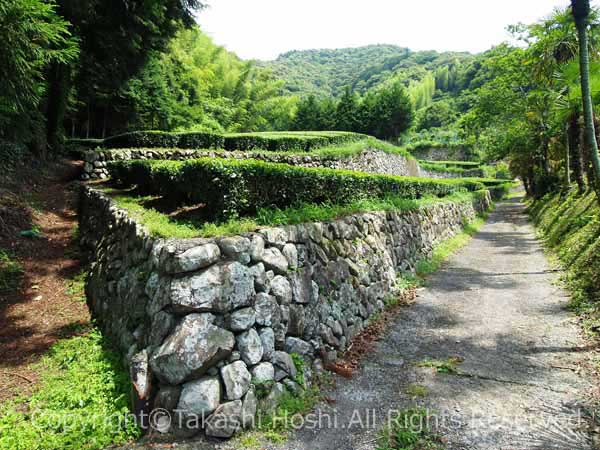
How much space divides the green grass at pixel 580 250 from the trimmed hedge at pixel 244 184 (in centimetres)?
436

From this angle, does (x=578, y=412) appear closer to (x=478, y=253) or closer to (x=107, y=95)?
(x=478, y=253)

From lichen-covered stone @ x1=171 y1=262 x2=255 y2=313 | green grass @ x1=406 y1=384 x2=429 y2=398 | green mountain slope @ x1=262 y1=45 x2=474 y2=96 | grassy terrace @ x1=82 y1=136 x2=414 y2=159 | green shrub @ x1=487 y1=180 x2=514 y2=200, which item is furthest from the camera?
green mountain slope @ x1=262 y1=45 x2=474 y2=96

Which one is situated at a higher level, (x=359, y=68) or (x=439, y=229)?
(x=359, y=68)

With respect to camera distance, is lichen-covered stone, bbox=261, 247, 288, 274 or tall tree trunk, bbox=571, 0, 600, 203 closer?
lichen-covered stone, bbox=261, 247, 288, 274

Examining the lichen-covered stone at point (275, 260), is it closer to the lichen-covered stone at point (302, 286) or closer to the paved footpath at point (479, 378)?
the lichen-covered stone at point (302, 286)

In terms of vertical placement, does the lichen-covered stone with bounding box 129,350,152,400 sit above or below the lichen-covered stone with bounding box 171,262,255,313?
below

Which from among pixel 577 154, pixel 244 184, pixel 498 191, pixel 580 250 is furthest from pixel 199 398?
pixel 498 191

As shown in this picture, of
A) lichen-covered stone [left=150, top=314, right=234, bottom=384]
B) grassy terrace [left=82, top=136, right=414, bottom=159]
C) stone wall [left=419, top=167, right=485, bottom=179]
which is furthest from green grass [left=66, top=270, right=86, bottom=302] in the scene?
stone wall [left=419, top=167, right=485, bottom=179]

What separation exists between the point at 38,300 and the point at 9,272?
111cm

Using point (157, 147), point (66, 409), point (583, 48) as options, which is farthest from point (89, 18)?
point (583, 48)

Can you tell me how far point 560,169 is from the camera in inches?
877

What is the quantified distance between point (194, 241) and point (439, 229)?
1081 cm

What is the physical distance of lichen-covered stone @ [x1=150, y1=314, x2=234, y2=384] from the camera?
3225mm

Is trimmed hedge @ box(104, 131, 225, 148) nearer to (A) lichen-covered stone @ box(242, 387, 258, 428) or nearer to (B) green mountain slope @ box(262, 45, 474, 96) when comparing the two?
(A) lichen-covered stone @ box(242, 387, 258, 428)
